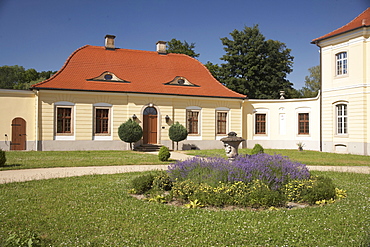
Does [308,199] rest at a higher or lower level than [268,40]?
lower

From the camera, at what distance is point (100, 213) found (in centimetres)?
655

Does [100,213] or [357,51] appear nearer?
[100,213]

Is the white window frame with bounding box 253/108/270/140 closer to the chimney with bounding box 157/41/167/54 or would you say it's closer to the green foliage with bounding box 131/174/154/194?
the chimney with bounding box 157/41/167/54

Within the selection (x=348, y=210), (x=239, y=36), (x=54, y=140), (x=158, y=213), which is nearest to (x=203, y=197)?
(x=158, y=213)

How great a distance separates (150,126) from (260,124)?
9119 millimetres

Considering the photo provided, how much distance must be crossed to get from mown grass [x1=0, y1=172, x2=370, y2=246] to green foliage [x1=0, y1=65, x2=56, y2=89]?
144 ft

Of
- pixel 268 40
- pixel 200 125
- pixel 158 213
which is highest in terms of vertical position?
pixel 268 40

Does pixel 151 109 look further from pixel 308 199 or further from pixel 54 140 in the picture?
pixel 308 199

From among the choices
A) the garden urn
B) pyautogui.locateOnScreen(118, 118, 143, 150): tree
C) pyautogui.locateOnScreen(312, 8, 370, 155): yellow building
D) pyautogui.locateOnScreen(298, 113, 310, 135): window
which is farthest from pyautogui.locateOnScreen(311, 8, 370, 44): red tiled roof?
the garden urn

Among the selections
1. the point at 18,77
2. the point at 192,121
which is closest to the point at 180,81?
the point at 192,121

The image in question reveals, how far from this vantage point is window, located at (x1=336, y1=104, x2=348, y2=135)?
22.3 m

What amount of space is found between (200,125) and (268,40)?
18.5m

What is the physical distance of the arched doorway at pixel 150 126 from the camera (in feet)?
81.1

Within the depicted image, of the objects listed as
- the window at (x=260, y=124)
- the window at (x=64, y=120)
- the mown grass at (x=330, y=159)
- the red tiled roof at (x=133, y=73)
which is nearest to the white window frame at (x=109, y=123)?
the red tiled roof at (x=133, y=73)
